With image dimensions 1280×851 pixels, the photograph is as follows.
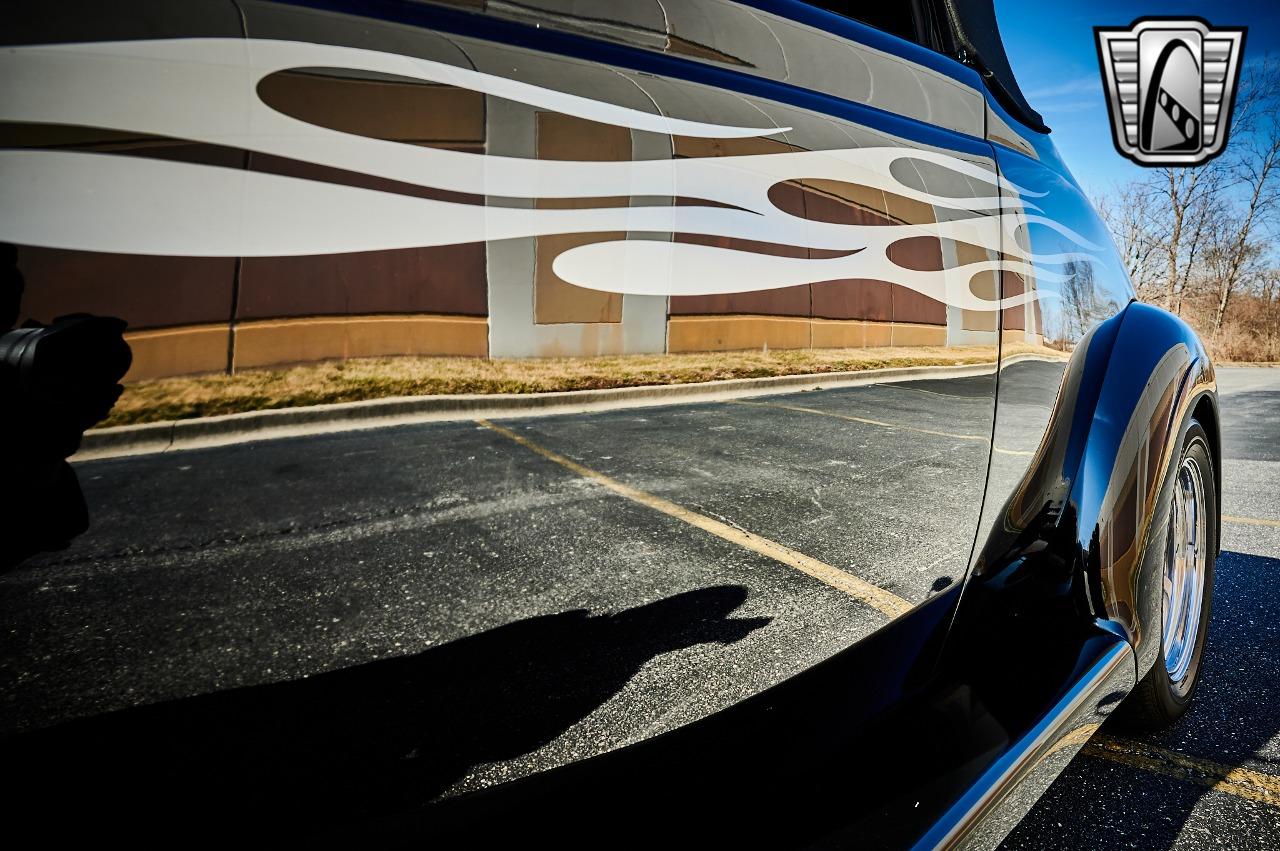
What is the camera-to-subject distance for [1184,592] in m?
2.20

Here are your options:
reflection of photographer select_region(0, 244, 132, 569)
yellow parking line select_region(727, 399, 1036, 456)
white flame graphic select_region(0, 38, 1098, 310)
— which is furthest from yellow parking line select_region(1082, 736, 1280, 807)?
reflection of photographer select_region(0, 244, 132, 569)

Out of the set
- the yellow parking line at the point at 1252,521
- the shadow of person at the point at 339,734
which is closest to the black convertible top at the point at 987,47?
the shadow of person at the point at 339,734

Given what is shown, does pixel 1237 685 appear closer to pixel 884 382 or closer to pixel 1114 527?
pixel 1114 527

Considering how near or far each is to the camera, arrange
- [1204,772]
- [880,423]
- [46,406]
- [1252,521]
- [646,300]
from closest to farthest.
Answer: [46,406] < [646,300] < [880,423] < [1204,772] < [1252,521]

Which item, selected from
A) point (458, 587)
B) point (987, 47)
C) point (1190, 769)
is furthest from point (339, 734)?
point (1190, 769)

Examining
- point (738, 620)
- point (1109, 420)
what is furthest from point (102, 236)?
point (1109, 420)

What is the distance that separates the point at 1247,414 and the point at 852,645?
1036 cm

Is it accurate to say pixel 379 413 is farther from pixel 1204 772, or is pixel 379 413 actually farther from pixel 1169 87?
pixel 1169 87

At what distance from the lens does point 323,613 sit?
0.70 metres

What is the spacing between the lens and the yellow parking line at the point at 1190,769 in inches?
72.1

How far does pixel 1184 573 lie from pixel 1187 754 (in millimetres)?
492

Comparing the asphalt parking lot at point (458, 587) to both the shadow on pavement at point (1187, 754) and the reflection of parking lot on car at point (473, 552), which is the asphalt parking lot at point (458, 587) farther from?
the shadow on pavement at point (1187, 754)

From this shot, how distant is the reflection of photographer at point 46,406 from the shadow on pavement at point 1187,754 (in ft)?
6.09

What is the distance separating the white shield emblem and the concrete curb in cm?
182
